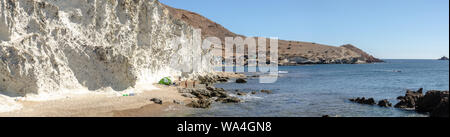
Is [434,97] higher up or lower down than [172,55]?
lower down

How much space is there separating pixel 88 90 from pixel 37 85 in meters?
3.03

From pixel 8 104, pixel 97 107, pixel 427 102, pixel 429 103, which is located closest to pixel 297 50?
pixel 427 102

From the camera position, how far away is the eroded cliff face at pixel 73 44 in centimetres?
1487

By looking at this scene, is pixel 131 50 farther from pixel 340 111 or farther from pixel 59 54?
pixel 340 111

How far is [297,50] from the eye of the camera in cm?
15175

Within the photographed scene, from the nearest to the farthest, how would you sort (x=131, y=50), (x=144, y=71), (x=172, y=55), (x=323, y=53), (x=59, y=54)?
(x=59, y=54) < (x=131, y=50) < (x=144, y=71) < (x=172, y=55) < (x=323, y=53)

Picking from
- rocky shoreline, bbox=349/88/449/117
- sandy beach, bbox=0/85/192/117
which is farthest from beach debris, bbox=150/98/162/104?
rocky shoreline, bbox=349/88/449/117

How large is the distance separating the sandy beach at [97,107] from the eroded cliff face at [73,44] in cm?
107

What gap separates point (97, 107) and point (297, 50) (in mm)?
143069

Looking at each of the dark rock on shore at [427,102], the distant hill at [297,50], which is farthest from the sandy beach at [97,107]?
the distant hill at [297,50]

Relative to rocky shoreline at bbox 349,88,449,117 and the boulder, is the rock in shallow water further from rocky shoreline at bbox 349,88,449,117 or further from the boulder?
the boulder

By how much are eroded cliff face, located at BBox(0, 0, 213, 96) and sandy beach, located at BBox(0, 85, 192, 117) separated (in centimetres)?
107
